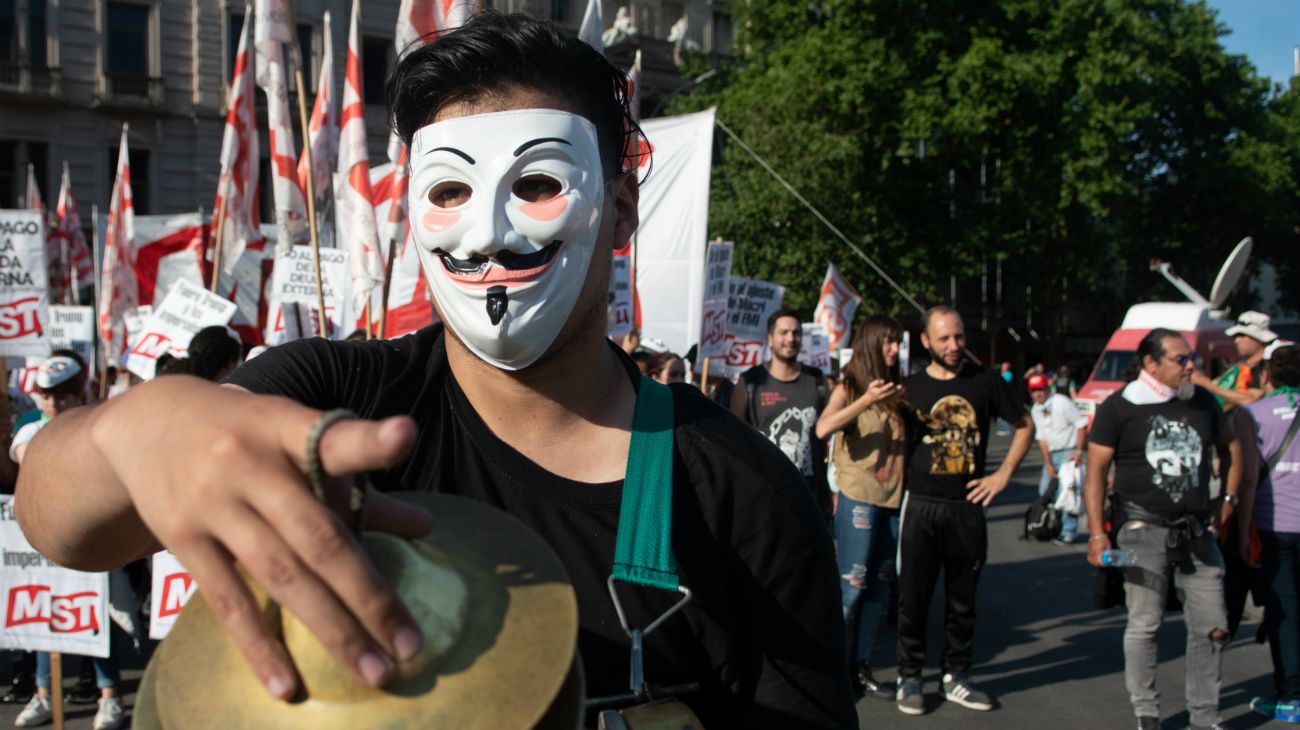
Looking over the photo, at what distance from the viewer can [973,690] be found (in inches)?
248

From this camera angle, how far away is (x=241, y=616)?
823 millimetres

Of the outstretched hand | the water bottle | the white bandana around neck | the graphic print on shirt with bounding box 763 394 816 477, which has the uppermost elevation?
the outstretched hand

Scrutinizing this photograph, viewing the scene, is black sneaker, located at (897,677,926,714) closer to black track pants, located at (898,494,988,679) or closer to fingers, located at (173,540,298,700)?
black track pants, located at (898,494,988,679)

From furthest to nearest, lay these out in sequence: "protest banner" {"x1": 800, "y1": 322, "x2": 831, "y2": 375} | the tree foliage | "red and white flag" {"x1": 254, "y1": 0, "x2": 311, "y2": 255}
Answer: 1. the tree foliage
2. "protest banner" {"x1": 800, "y1": 322, "x2": 831, "y2": 375}
3. "red and white flag" {"x1": 254, "y1": 0, "x2": 311, "y2": 255}

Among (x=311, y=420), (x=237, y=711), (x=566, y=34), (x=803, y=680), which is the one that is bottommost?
(x=803, y=680)

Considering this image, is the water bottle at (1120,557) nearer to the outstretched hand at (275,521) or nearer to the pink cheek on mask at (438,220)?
the pink cheek on mask at (438,220)

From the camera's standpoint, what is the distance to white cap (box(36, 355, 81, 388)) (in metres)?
6.07

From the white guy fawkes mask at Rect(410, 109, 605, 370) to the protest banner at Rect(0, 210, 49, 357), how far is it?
8130 millimetres

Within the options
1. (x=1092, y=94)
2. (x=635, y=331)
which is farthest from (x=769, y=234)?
(x=635, y=331)

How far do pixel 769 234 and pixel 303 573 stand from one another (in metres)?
26.5

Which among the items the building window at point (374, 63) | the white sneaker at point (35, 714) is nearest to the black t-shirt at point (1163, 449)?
the white sneaker at point (35, 714)

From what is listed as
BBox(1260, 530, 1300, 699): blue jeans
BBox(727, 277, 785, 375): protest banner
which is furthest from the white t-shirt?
BBox(1260, 530, 1300, 699): blue jeans

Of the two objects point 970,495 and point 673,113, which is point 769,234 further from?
point 970,495

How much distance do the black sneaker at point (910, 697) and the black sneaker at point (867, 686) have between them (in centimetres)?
15
